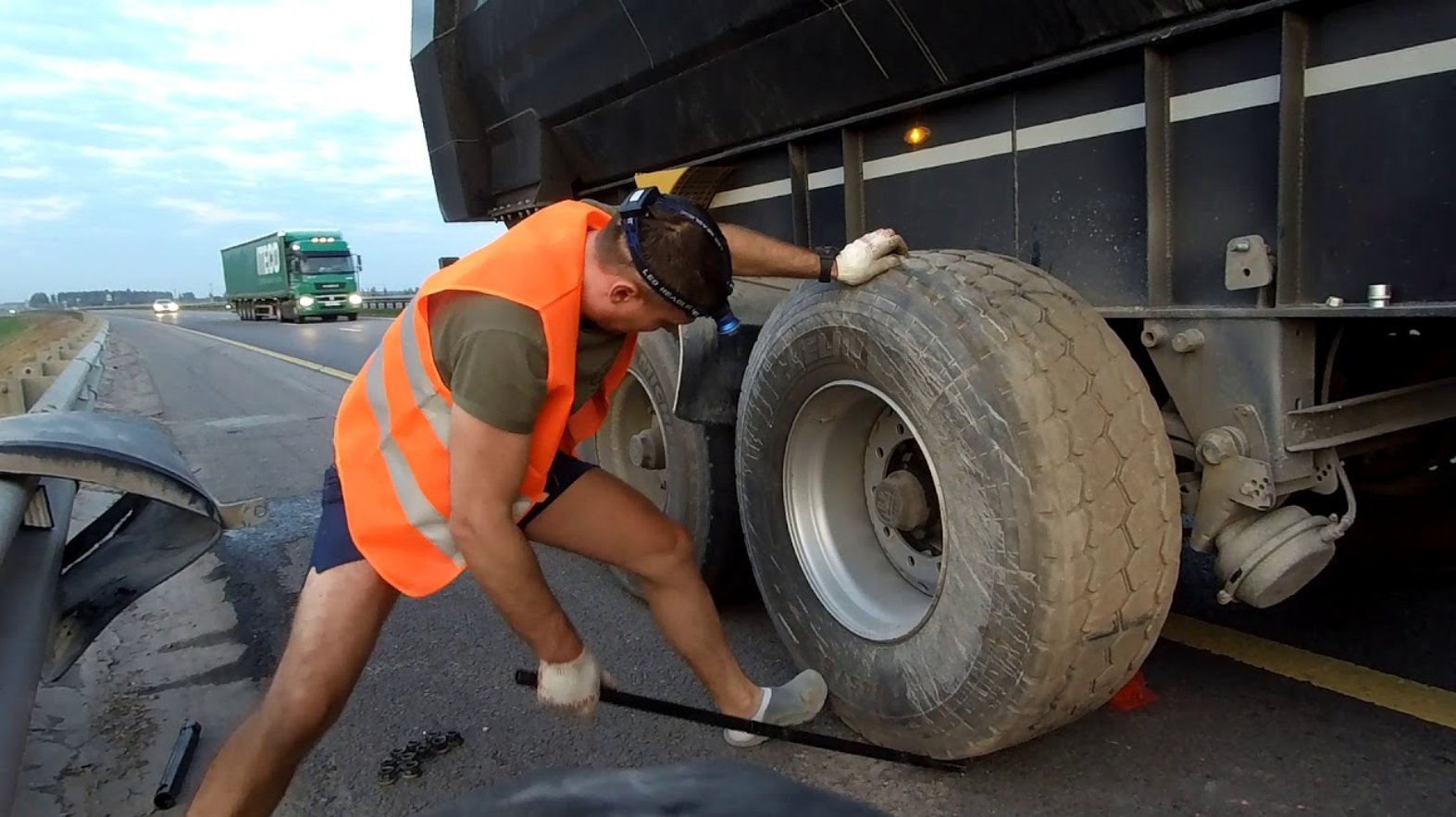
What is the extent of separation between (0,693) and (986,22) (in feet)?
9.25

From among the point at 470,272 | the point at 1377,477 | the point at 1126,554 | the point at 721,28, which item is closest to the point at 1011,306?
the point at 1126,554

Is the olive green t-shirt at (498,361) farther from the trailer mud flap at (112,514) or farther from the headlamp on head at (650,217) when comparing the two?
the trailer mud flap at (112,514)

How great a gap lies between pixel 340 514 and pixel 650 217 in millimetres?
1074

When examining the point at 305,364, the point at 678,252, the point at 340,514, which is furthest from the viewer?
the point at 305,364

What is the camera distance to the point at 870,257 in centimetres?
256


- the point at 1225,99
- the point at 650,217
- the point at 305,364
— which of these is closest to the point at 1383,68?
the point at 1225,99

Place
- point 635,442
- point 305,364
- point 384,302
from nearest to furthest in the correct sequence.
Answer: point 635,442, point 305,364, point 384,302

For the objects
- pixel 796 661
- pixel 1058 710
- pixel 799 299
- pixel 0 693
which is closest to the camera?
pixel 1058 710

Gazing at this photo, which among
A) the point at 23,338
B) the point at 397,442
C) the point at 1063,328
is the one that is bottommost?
the point at 397,442

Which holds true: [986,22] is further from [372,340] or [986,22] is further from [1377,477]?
[372,340]

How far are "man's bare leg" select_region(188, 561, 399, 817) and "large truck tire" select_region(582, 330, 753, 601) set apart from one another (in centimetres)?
128

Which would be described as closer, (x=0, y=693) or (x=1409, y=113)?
(x=1409, y=113)

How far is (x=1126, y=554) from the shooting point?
2.15m

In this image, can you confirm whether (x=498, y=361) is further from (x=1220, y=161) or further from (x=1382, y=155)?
(x=1382, y=155)
